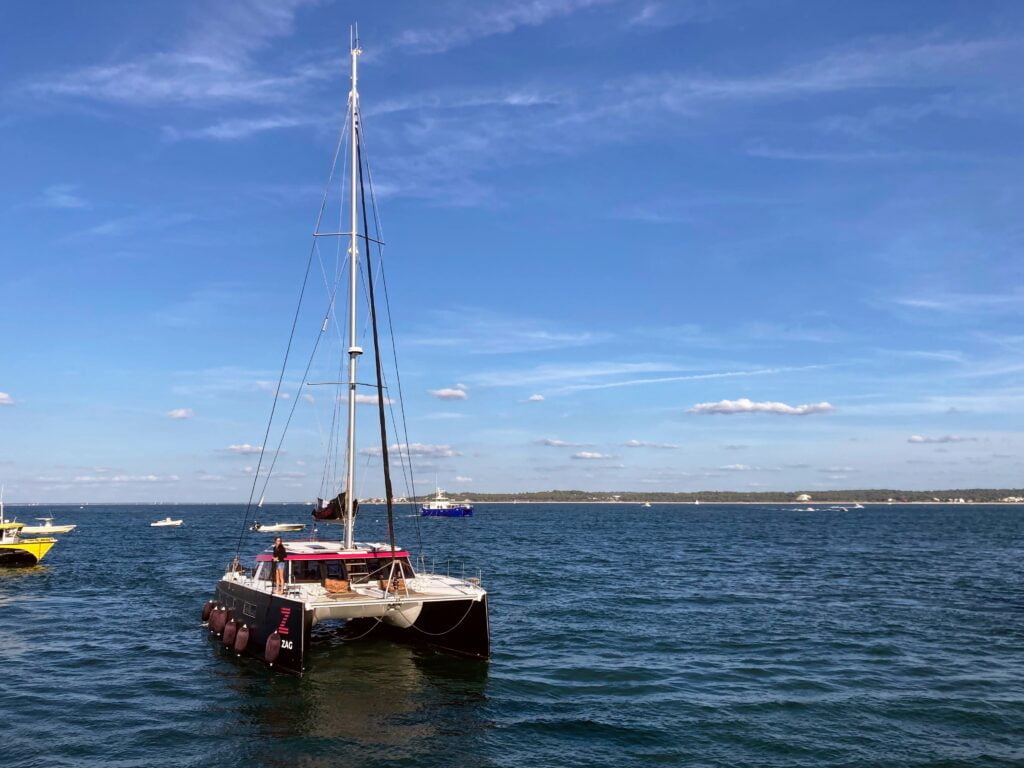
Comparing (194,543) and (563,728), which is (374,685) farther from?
→ (194,543)

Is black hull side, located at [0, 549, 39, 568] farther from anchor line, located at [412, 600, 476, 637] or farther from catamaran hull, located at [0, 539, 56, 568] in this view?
anchor line, located at [412, 600, 476, 637]

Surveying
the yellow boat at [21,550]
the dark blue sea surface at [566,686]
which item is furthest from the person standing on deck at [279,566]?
the yellow boat at [21,550]

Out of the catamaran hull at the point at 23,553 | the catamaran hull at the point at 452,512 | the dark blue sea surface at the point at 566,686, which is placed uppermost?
the catamaran hull at the point at 23,553

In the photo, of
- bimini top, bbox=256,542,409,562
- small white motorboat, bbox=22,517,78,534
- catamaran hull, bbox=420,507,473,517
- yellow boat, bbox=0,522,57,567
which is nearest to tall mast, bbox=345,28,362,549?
bimini top, bbox=256,542,409,562

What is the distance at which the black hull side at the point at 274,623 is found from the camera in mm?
20062

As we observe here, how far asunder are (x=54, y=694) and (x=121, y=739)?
16.2 feet

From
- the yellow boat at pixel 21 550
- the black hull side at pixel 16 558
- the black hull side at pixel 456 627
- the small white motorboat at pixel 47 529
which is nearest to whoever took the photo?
the black hull side at pixel 456 627

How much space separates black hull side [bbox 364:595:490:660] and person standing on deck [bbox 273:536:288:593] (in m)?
4.10

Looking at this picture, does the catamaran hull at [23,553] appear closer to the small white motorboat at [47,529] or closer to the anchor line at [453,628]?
the small white motorboat at [47,529]

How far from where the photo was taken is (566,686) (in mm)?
20391

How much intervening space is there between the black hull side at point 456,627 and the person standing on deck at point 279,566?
4.10m

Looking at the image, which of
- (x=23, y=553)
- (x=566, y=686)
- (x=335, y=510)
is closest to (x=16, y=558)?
(x=23, y=553)

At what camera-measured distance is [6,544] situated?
160 feet

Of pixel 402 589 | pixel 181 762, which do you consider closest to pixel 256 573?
pixel 402 589
